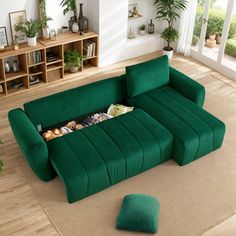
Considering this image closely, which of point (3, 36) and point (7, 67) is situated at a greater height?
point (3, 36)

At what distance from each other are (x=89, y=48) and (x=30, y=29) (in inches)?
44.5

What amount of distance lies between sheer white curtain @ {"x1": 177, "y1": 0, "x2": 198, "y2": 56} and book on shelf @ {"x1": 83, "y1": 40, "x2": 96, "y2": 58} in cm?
176

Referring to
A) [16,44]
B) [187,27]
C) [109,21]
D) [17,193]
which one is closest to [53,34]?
[16,44]

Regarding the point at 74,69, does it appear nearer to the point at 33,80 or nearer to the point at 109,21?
the point at 33,80

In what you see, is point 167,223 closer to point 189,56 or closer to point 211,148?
point 211,148

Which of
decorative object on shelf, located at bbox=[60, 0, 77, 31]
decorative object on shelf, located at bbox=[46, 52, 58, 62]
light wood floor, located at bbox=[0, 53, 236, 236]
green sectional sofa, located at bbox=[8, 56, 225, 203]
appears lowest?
light wood floor, located at bbox=[0, 53, 236, 236]

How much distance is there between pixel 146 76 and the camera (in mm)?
5547

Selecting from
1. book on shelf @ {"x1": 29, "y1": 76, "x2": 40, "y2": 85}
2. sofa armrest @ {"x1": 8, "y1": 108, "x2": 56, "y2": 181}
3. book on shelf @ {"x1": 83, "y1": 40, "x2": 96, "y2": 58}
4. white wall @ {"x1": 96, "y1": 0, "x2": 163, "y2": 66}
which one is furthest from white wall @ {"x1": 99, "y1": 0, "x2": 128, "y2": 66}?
sofa armrest @ {"x1": 8, "y1": 108, "x2": 56, "y2": 181}

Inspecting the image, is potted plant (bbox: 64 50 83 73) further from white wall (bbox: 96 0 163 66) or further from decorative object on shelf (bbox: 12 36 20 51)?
decorative object on shelf (bbox: 12 36 20 51)

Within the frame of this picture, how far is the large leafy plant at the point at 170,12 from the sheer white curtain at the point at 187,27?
0.11 meters

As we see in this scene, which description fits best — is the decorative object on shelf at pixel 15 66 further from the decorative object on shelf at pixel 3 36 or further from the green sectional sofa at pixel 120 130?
the green sectional sofa at pixel 120 130

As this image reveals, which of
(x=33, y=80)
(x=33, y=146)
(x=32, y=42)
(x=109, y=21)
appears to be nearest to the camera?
(x=33, y=146)

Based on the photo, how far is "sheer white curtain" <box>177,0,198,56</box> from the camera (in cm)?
717

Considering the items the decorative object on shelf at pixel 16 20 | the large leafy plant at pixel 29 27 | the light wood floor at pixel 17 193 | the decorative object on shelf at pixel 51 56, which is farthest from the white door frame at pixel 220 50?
the decorative object on shelf at pixel 16 20
